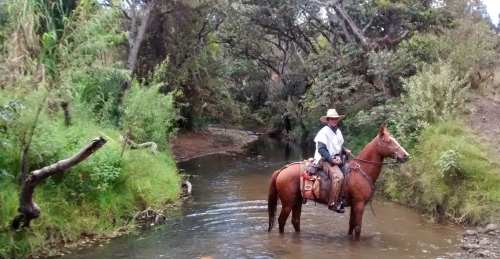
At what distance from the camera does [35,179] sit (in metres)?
7.67

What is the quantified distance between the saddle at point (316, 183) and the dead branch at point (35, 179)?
411 cm

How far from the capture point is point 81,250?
8898 millimetres

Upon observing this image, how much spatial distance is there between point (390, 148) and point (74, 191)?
6.66 metres

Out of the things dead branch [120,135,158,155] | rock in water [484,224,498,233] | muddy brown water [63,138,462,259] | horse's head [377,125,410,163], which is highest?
horse's head [377,125,410,163]

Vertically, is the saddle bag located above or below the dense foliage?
below

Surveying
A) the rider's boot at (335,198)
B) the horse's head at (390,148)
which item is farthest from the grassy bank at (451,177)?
the rider's boot at (335,198)

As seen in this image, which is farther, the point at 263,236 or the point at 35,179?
the point at 263,236

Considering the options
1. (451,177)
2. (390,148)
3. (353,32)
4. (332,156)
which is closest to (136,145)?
(332,156)

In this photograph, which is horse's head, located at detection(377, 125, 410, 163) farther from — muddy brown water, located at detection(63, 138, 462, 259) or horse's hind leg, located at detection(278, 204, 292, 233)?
horse's hind leg, located at detection(278, 204, 292, 233)

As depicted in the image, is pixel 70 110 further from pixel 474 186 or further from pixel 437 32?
pixel 437 32

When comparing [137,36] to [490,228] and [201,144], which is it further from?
[490,228]

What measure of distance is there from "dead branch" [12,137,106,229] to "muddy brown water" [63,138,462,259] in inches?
43.5

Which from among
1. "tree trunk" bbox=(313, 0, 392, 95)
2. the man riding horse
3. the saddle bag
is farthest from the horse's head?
"tree trunk" bbox=(313, 0, 392, 95)

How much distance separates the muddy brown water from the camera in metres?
8.89
